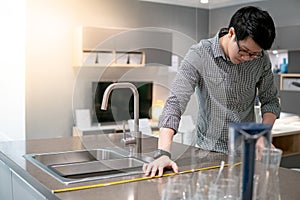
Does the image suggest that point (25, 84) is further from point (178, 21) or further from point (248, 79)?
point (248, 79)

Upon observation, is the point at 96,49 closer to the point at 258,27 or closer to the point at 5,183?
the point at 5,183

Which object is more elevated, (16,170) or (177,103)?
(177,103)

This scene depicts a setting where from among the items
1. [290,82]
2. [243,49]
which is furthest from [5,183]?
[290,82]

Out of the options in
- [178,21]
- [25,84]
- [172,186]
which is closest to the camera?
[172,186]

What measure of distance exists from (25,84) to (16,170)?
2300 mm

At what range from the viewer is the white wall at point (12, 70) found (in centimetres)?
374

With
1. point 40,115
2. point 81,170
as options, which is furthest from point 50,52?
point 81,170

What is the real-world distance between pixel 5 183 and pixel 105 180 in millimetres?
679

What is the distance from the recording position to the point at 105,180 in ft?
4.52

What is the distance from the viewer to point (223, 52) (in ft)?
5.91

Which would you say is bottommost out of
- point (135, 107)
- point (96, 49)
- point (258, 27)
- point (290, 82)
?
point (135, 107)

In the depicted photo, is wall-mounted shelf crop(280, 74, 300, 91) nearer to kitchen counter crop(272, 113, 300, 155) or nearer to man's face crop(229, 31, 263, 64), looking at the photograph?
kitchen counter crop(272, 113, 300, 155)

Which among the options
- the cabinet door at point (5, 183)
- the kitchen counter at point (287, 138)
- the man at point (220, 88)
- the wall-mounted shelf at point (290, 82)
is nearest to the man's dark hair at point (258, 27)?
the man at point (220, 88)

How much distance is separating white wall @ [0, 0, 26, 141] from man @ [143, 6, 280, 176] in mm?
2368
